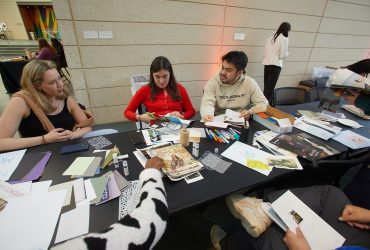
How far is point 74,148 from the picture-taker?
1217mm

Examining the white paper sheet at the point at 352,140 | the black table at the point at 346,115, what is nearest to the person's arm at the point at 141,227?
the white paper sheet at the point at 352,140

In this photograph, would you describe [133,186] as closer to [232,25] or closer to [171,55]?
[171,55]

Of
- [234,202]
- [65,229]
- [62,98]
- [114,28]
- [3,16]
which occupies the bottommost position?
[234,202]

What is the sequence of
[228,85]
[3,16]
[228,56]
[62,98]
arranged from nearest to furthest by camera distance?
[62,98]
[228,56]
[228,85]
[3,16]

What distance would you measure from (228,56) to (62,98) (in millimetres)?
1523

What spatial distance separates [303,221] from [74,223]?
1.08 metres

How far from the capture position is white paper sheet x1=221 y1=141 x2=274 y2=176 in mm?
1216

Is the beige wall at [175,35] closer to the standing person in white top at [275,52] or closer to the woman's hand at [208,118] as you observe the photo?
the standing person in white top at [275,52]

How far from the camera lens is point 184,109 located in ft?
7.16

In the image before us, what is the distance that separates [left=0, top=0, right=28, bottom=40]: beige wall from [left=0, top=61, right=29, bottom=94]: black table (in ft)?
15.5

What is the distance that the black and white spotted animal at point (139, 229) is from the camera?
1.88 feet

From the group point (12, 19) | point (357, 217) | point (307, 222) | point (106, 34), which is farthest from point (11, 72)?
point (357, 217)

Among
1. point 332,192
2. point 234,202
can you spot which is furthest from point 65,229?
point 332,192

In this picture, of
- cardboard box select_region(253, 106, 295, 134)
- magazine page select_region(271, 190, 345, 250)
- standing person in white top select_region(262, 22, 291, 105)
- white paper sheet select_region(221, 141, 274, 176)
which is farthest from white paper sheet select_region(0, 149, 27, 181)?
standing person in white top select_region(262, 22, 291, 105)
